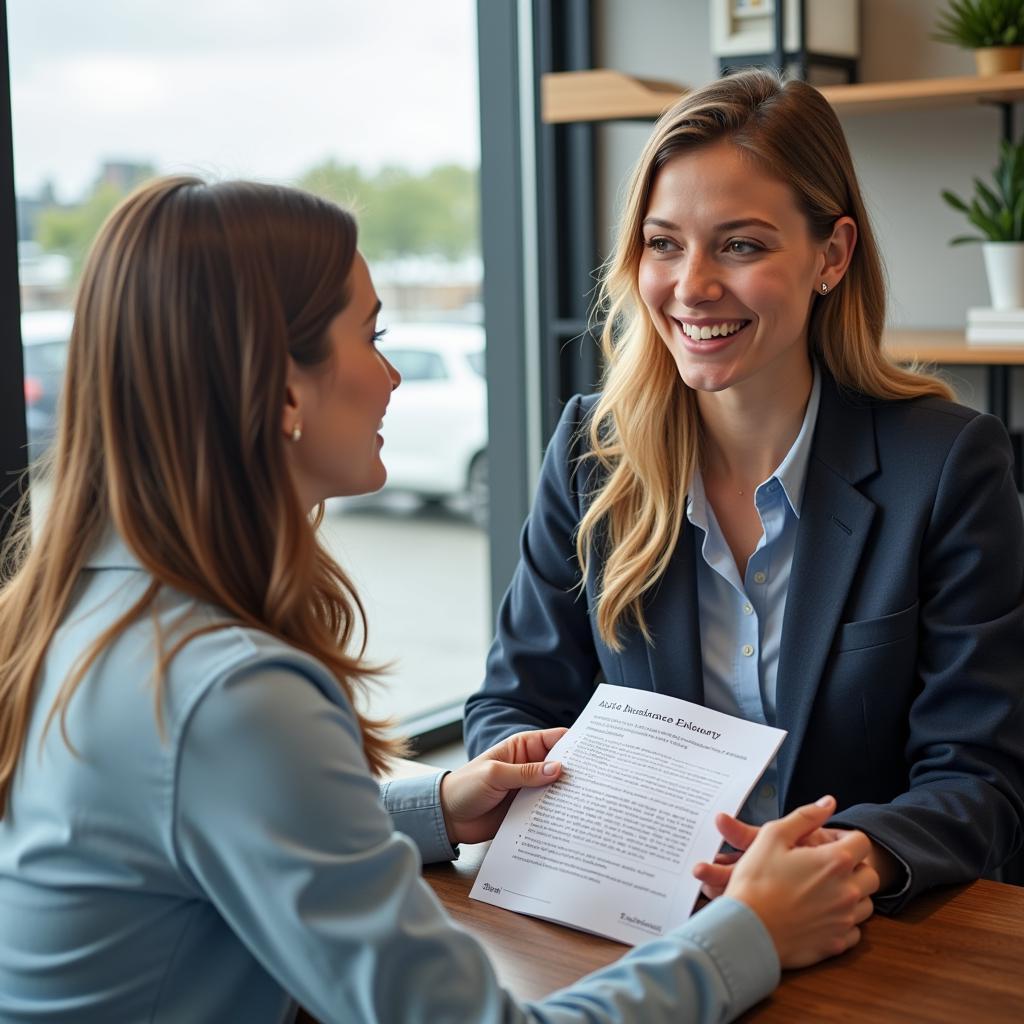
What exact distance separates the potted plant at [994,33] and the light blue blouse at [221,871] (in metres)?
2.11

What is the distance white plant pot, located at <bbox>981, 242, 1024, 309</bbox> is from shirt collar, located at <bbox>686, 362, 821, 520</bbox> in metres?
1.08

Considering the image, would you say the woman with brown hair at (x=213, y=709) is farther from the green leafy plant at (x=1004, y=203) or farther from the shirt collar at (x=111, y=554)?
the green leafy plant at (x=1004, y=203)

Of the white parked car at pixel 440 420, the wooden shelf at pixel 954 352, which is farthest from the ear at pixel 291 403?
the white parked car at pixel 440 420

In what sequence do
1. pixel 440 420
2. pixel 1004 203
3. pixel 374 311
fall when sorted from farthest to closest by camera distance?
pixel 440 420 → pixel 1004 203 → pixel 374 311

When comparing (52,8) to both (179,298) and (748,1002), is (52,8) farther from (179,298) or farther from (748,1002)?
(748,1002)

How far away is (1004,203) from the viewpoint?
2740mm

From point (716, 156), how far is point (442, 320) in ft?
11.5

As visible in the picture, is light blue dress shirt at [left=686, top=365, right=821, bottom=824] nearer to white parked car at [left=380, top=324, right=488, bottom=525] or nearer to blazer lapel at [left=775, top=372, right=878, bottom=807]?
blazer lapel at [left=775, top=372, right=878, bottom=807]

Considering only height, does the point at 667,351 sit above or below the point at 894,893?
above

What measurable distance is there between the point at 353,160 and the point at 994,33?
7.30 ft

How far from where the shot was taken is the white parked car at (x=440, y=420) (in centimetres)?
527

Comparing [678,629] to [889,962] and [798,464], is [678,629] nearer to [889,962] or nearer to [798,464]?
[798,464]

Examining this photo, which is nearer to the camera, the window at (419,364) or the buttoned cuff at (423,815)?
the buttoned cuff at (423,815)

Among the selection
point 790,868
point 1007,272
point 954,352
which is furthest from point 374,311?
point 1007,272
